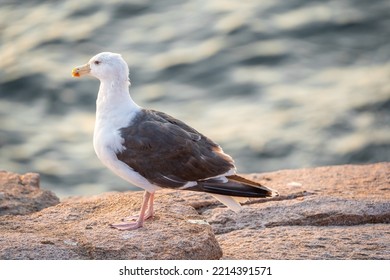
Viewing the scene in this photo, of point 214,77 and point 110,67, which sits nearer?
point 110,67

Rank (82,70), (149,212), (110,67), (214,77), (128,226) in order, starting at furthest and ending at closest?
(214,77) → (82,70) → (110,67) → (149,212) → (128,226)

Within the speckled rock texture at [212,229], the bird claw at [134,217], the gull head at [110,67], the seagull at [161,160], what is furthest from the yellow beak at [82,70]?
the bird claw at [134,217]

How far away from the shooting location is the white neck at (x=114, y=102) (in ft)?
20.1

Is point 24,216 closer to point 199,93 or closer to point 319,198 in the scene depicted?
point 319,198

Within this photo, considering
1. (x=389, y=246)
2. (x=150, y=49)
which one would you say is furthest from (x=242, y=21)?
(x=389, y=246)

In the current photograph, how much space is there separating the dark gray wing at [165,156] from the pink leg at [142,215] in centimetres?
17

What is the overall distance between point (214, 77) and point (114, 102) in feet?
20.1

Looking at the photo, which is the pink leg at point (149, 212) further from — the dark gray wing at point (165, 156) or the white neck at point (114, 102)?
the white neck at point (114, 102)

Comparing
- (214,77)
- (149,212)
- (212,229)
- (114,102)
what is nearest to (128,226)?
(149,212)

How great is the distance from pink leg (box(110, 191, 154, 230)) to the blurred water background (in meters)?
4.34

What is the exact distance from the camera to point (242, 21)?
1323cm

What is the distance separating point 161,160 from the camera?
5984mm

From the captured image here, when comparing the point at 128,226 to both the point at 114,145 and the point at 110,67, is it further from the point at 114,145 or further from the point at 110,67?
the point at 110,67

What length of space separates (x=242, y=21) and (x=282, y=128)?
2.58 metres
